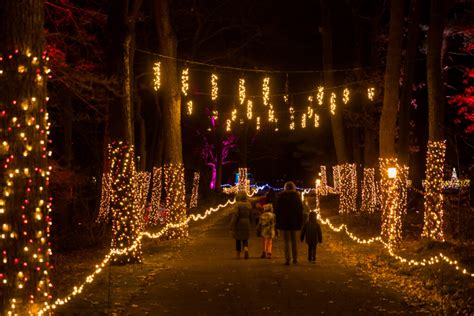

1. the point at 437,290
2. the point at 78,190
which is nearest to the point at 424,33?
the point at 78,190

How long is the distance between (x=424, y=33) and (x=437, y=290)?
29.1 metres

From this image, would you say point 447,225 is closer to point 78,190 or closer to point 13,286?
point 78,190

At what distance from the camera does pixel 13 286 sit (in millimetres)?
8047

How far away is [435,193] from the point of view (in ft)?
65.2

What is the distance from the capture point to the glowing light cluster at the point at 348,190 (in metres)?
37.4

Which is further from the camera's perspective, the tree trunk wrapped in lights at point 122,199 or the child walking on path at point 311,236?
Result: the child walking on path at point 311,236

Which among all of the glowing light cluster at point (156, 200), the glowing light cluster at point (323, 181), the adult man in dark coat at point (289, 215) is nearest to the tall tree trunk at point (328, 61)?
the glowing light cluster at point (156, 200)

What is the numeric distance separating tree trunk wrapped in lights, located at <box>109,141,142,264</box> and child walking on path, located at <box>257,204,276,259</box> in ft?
10.5

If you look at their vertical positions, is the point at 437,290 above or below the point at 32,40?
below

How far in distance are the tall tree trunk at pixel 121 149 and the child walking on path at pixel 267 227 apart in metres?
3.19

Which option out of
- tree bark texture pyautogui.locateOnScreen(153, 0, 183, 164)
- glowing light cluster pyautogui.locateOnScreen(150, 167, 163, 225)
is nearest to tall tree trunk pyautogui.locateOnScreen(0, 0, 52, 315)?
tree bark texture pyautogui.locateOnScreen(153, 0, 183, 164)

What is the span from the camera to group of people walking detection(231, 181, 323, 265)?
53.6ft

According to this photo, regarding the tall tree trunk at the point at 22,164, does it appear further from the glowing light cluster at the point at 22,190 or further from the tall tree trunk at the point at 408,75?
the tall tree trunk at the point at 408,75

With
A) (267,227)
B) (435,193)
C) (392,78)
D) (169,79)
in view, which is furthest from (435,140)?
(169,79)
